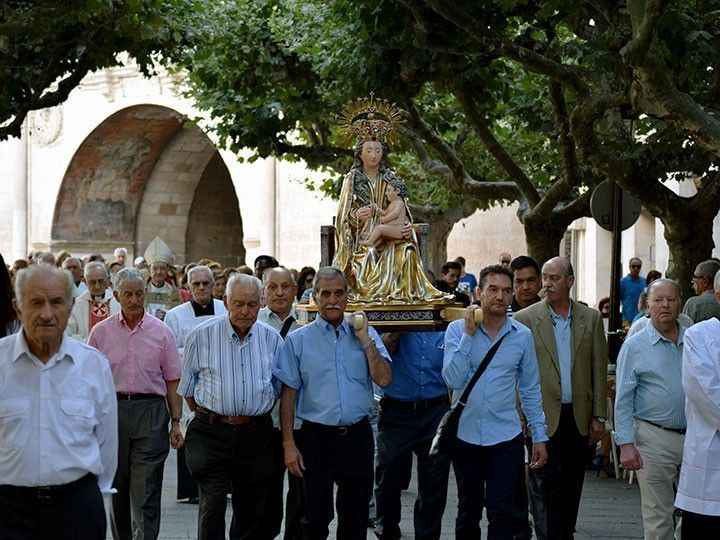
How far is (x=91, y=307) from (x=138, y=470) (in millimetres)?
3615

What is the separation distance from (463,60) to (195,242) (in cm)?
2372

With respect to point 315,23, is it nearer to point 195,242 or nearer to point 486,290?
point 486,290

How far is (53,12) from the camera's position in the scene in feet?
47.5

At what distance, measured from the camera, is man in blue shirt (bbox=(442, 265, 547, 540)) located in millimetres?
8773

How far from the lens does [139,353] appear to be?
9828mm

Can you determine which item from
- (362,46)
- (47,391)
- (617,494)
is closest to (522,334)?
(47,391)

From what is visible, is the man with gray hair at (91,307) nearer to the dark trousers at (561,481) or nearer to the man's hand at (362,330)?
the man's hand at (362,330)

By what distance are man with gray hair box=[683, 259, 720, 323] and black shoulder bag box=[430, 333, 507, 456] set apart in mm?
3400

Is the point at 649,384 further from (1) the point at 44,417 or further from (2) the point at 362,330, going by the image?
(1) the point at 44,417

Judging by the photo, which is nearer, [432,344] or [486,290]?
[486,290]

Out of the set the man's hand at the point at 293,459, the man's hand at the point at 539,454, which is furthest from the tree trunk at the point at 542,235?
the man's hand at the point at 293,459

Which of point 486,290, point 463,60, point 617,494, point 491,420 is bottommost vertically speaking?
point 617,494

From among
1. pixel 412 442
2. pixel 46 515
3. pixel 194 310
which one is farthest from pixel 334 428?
pixel 194 310

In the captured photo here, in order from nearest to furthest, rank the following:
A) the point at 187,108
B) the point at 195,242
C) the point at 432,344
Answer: the point at 432,344 → the point at 187,108 → the point at 195,242
